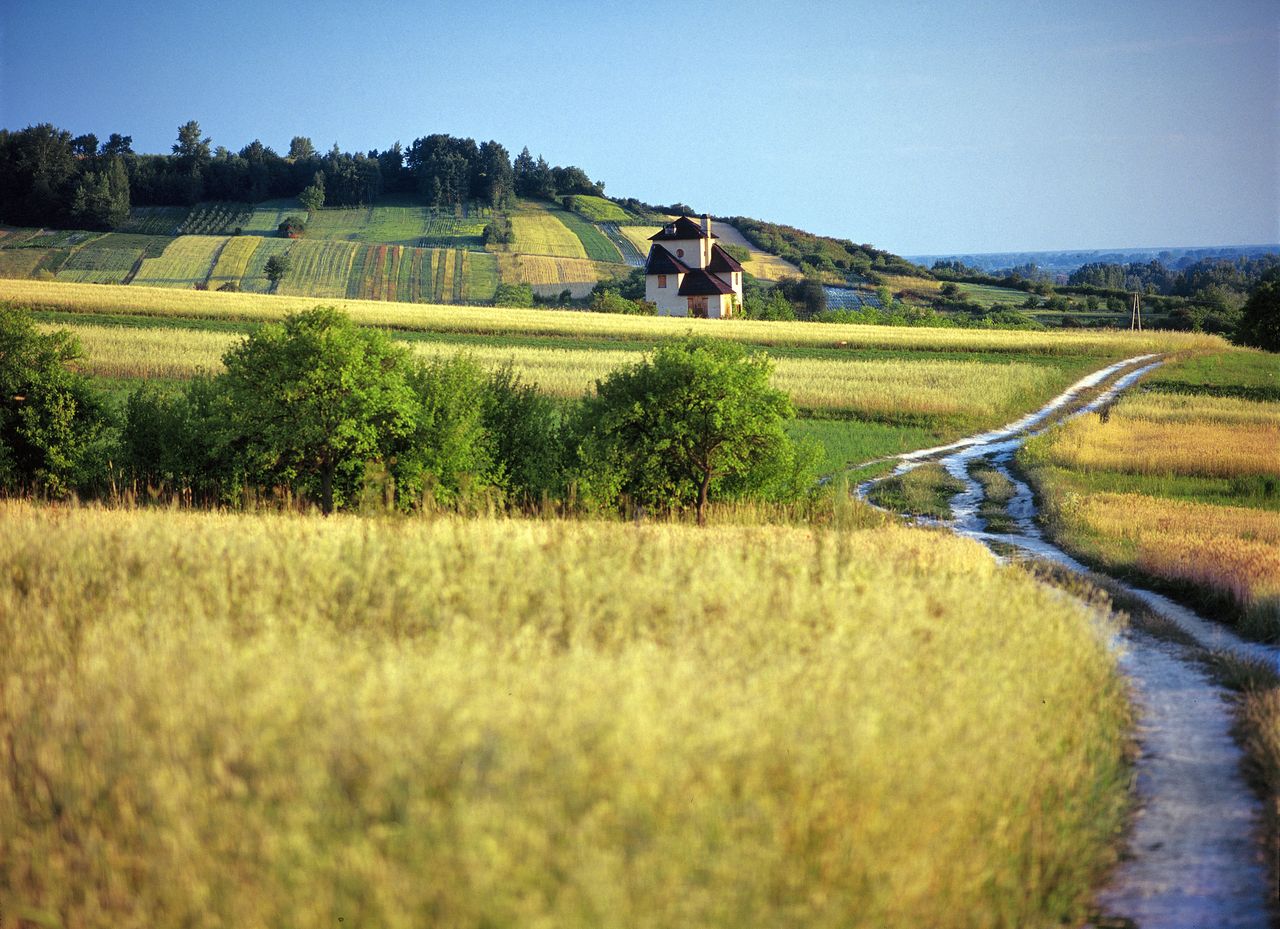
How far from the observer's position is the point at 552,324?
229 ft

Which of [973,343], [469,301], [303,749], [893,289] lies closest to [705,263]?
[469,301]

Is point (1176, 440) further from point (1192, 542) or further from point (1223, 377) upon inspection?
point (1223, 377)

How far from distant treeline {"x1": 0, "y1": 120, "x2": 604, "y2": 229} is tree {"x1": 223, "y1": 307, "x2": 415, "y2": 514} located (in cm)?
10880

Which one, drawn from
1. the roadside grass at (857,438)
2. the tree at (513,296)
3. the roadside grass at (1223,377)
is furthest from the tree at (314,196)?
the roadside grass at (857,438)

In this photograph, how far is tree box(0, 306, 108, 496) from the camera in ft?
89.6

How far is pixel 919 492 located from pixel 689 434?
8.95m

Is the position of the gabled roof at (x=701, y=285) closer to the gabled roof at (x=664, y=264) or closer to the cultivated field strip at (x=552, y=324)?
the gabled roof at (x=664, y=264)

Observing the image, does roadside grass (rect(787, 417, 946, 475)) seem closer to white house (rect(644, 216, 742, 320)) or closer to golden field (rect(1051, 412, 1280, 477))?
golden field (rect(1051, 412, 1280, 477))

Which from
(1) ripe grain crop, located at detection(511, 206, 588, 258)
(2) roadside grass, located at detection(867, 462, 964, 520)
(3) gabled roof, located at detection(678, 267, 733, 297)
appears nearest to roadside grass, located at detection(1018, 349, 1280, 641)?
(2) roadside grass, located at detection(867, 462, 964, 520)

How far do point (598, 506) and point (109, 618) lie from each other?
15438mm

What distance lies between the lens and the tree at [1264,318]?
90.7m

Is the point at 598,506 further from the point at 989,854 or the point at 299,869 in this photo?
the point at 299,869

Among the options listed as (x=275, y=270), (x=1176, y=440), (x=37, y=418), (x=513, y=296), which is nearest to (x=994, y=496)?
(x=1176, y=440)

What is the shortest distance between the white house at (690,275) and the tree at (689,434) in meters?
68.6
